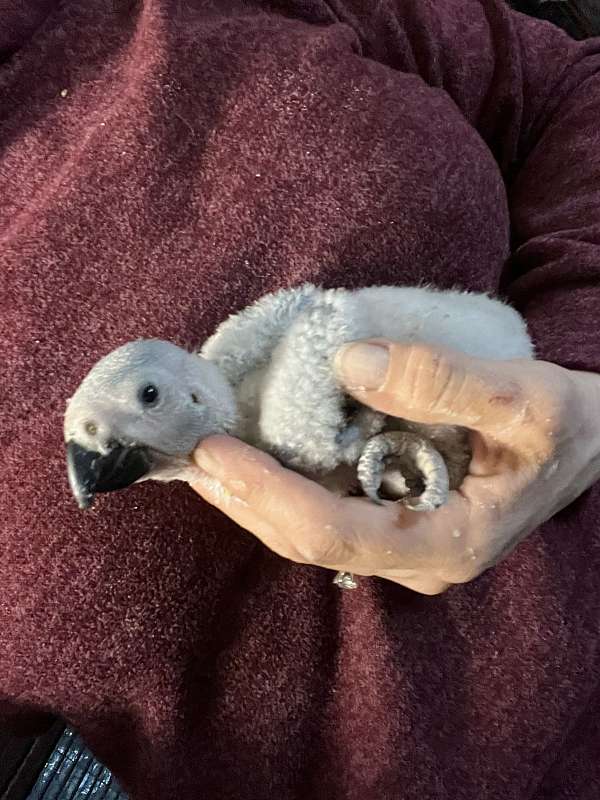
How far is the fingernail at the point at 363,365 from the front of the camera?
0.50m

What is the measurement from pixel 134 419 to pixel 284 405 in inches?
4.4

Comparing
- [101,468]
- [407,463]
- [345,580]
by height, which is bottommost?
[345,580]

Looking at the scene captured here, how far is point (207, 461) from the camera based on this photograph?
53 cm

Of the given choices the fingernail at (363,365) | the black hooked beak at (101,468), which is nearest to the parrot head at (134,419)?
the black hooked beak at (101,468)

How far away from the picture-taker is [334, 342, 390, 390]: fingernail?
0.50m

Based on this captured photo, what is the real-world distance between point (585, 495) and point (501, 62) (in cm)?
52

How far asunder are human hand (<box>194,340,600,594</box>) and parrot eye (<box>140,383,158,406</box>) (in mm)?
51

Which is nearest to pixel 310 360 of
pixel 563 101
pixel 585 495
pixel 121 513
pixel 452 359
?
pixel 452 359

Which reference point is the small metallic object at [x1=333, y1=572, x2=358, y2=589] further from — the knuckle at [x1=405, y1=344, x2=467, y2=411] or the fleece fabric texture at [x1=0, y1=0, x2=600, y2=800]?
the knuckle at [x1=405, y1=344, x2=467, y2=411]

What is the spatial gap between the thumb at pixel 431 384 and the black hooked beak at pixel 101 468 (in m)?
0.16

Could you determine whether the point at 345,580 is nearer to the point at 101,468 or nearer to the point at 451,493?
the point at 451,493

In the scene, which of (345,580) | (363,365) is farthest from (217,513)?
(363,365)

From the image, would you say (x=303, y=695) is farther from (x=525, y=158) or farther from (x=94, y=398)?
(x=525, y=158)

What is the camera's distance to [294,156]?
0.70 m
